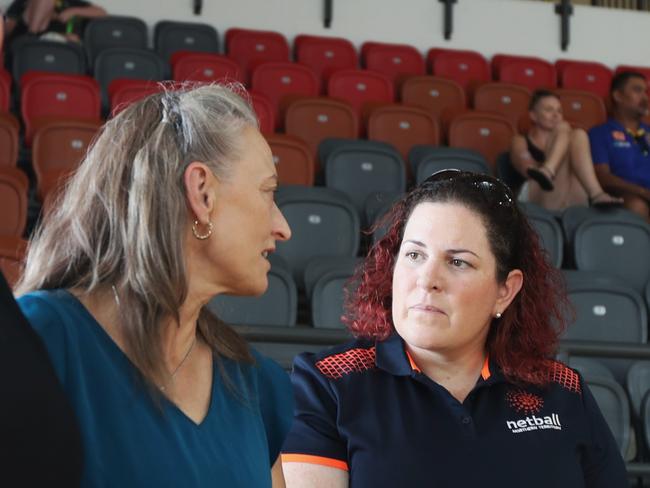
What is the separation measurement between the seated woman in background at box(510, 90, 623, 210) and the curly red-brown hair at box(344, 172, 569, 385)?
3229 millimetres

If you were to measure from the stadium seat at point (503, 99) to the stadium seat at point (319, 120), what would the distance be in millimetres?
1185

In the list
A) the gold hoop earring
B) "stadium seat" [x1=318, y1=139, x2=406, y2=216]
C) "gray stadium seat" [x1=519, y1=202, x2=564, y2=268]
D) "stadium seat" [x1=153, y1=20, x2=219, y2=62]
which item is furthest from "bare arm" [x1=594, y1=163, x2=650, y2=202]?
the gold hoop earring

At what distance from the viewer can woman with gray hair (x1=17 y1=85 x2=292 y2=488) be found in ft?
3.69

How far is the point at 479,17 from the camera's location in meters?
7.91

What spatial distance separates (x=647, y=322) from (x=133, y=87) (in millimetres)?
2766

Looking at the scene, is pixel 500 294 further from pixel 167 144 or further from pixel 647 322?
pixel 647 322

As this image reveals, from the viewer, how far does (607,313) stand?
12.7 ft

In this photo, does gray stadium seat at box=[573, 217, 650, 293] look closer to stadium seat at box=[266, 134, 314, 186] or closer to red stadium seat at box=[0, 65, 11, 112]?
stadium seat at box=[266, 134, 314, 186]

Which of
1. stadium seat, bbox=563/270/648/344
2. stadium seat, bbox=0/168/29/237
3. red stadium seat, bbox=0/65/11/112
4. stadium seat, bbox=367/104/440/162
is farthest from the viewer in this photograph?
stadium seat, bbox=367/104/440/162

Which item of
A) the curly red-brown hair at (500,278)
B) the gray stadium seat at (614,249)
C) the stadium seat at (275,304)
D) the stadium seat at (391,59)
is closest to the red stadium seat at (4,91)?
the stadium seat at (275,304)

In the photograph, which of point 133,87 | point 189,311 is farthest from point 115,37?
point 189,311

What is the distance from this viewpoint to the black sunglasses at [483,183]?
6.31 ft

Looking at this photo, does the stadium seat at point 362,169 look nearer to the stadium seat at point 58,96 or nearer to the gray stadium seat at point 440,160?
the gray stadium seat at point 440,160

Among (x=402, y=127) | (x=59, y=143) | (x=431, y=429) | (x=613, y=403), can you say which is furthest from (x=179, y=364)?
(x=402, y=127)
